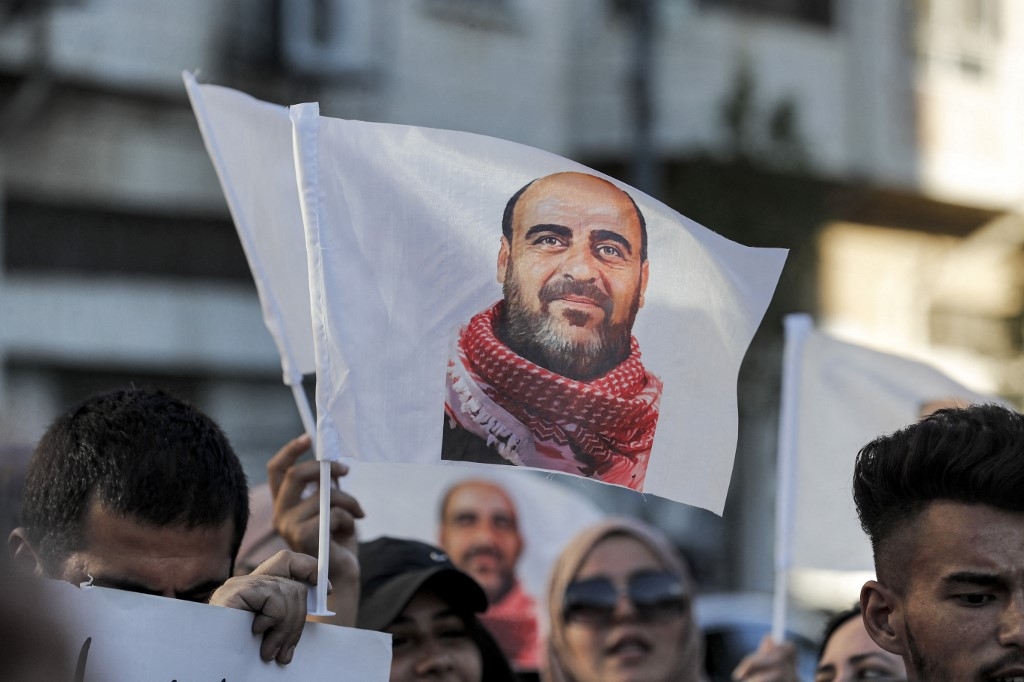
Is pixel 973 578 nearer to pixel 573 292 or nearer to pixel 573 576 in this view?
pixel 573 292

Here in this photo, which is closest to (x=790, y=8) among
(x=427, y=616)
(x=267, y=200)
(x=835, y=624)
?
(x=835, y=624)

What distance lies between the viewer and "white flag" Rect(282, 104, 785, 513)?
313 centimetres

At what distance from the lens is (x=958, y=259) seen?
1856 cm

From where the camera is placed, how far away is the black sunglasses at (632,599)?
4.80 metres

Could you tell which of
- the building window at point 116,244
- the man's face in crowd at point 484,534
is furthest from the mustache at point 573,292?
the building window at point 116,244

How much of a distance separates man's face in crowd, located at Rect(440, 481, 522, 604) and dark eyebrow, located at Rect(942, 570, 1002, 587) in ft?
9.33

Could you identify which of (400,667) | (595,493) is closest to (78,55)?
(595,493)

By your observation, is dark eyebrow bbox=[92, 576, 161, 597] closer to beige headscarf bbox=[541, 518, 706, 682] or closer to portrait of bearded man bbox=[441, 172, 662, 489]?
portrait of bearded man bbox=[441, 172, 662, 489]

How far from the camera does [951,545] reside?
2.91 metres

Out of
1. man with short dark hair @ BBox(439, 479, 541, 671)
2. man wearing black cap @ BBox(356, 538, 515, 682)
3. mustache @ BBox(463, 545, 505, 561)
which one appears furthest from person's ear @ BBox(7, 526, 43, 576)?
mustache @ BBox(463, 545, 505, 561)

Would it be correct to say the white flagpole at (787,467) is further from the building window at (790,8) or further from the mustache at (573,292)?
the building window at (790,8)

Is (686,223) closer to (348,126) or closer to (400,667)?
(348,126)

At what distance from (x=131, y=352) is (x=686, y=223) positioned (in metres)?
11.1

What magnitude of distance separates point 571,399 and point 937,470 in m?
0.67
